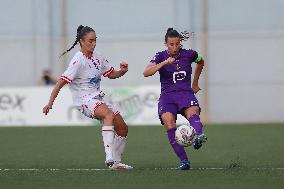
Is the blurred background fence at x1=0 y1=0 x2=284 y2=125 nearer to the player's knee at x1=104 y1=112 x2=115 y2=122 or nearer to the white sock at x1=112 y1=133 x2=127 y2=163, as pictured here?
the white sock at x1=112 y1=133 x2=127 y2=163

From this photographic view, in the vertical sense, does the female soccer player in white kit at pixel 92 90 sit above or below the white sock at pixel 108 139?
above

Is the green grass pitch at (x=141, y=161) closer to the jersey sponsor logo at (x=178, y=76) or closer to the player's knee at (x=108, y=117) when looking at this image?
the player's knee at (x=108, y=117)

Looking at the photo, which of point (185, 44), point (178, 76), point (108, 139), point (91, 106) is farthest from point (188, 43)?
point (108, 139)

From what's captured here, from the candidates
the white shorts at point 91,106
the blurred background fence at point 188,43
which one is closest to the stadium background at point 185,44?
the blurred background fence at point 188,43

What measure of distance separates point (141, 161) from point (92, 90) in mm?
1739

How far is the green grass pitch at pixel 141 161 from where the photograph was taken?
→ 9.84 meters

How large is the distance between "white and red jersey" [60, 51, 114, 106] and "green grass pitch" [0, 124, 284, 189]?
0.92m

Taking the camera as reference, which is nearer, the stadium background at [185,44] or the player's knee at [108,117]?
the player's knee at [108,117]

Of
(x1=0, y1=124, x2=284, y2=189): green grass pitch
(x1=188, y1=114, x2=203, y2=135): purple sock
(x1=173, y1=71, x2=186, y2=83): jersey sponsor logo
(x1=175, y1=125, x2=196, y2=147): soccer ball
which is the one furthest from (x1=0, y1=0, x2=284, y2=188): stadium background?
(x1=175, y1=125, x2=196, y2=147): soccer ball

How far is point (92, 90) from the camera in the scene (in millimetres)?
11750

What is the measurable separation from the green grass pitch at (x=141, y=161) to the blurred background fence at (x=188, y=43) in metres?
7.93

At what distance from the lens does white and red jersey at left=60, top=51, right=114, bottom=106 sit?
11.6 meters

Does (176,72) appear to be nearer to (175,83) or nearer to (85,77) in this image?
(175,83)

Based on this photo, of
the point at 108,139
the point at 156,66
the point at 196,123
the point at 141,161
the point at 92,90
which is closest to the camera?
the point at 156,66
